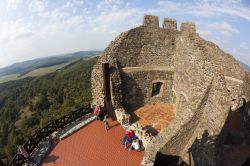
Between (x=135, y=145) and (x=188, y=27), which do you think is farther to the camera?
(x=188, y=27)

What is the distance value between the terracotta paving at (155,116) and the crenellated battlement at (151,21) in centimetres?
692

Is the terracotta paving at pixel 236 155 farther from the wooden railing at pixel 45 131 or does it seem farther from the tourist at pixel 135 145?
the wooden railing at pixel 45 131

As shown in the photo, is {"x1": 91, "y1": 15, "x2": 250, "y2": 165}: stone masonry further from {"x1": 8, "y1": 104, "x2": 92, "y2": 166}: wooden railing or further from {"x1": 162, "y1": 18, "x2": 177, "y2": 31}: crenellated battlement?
{"x1": 8, "y1": 104, "x2": 92, "y2": 166}: wooden railing

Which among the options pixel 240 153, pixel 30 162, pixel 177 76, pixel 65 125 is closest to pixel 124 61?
pixel 177 76

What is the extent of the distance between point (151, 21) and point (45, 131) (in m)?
11.8

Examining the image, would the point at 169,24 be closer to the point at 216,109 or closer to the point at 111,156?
the point at 216,109

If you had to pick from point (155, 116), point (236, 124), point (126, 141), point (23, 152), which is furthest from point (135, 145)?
point (236, 124)

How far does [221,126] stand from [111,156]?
6.34 meters

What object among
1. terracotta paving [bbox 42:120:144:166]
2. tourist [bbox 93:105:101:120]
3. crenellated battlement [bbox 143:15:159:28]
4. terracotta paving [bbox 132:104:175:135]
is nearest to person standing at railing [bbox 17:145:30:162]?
terracotta paving [bbox 42:120:144:166]

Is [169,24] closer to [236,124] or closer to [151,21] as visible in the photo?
[151,21]

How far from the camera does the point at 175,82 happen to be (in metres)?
17.5

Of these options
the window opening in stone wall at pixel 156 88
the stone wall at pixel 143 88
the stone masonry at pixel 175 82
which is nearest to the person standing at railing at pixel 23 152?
the stone masonry at pixel 175 82

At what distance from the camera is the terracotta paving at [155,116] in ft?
49.9

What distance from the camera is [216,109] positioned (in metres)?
11.4
